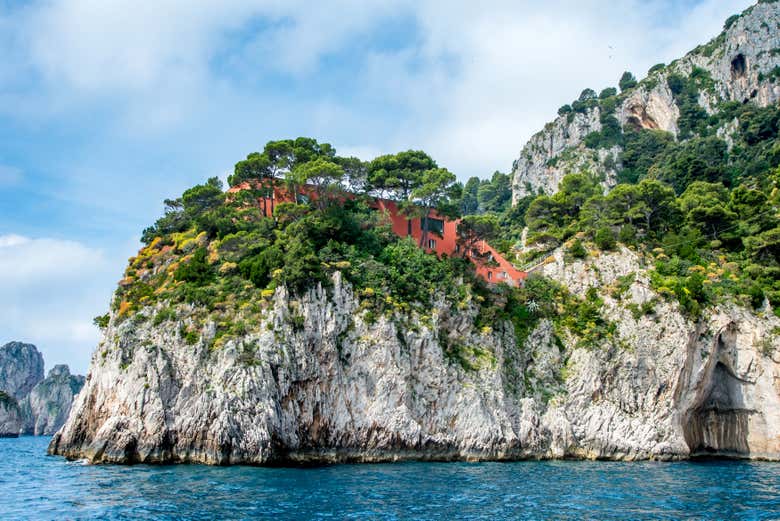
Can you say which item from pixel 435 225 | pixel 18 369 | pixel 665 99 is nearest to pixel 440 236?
pixel 435 225

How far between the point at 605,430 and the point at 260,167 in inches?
1309

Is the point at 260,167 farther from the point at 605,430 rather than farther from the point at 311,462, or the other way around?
the point at 605,430

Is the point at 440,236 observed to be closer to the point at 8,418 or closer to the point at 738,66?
the point at 738,66

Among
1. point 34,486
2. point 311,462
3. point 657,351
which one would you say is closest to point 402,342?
point 311,462

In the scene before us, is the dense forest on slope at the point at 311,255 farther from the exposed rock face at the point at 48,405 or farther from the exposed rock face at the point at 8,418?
the exposed rock face at the point at 48,405

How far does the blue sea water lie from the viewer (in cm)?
2161

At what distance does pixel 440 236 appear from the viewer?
177 ft

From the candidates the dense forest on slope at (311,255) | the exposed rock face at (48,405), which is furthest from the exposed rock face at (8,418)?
the dense forest on slope at (311,255)

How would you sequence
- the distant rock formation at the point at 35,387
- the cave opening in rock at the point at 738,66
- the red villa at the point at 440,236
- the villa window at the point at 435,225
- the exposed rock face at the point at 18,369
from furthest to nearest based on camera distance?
the exposed rock face at the point at 18,369
the distant rock formation at the point at 35,387
the cave opening in rock at the point at 738,66
the villa window at the point at 435,225
the red villa at the point at 440,236

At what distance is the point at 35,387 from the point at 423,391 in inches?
4844

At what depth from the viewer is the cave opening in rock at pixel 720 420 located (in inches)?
1735

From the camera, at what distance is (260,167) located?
50.1 m

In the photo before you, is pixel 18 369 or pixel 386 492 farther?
pixel 18 369

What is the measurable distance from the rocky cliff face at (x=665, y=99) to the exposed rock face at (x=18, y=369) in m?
119
